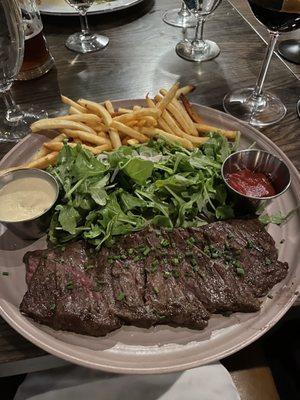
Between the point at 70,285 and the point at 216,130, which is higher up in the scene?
the point at 216,130

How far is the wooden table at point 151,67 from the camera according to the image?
2.80 meters

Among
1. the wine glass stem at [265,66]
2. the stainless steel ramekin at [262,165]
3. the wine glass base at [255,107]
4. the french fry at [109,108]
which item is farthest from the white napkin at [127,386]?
the wine glass stem at [265,66]

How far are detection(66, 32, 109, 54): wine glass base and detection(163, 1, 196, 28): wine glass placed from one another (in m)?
0.63

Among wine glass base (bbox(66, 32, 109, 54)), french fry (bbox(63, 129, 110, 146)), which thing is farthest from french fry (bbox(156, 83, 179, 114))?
wine glass base (bbox(66, 32, 109, 54))

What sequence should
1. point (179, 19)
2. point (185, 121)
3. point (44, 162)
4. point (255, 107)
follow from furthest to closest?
point (179, 19), point (255, 107), point (185, 121), point (44, 162)

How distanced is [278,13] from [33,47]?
66.0 inches

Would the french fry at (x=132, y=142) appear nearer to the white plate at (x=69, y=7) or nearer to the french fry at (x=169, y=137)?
the french fry at (x=169, y=137)

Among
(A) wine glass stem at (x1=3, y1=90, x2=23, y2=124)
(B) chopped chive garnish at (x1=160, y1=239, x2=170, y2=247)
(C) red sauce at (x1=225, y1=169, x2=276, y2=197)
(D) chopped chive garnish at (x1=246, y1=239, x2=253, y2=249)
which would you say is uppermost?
(A) wine glass stem at (x1=3, y1=90, x2=23, y2=124)

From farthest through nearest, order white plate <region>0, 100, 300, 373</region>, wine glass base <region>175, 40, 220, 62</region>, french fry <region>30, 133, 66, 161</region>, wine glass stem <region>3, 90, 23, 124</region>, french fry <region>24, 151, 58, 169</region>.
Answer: wine glass base <region>175, 40, 220, 62</region> < wine glass stem <region>3, 90, 23, 124</region> < french fry <region>30, 133, 66, 161</region> < french fry <region>24, 151, 58, 169</region> < white plate <region>0, 100, 300, 373</region>

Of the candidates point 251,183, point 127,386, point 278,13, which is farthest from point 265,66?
point 127,386

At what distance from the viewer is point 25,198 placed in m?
1.89

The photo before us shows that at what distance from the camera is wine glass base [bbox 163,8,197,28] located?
11.5ft

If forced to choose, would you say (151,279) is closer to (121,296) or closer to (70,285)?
(121,296)

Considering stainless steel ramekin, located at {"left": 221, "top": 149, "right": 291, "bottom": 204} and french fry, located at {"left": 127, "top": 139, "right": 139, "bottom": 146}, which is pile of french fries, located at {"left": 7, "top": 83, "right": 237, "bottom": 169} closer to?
french fry, located at {"left": 127, "top": 139, "right": 139, "bottom": 146}
